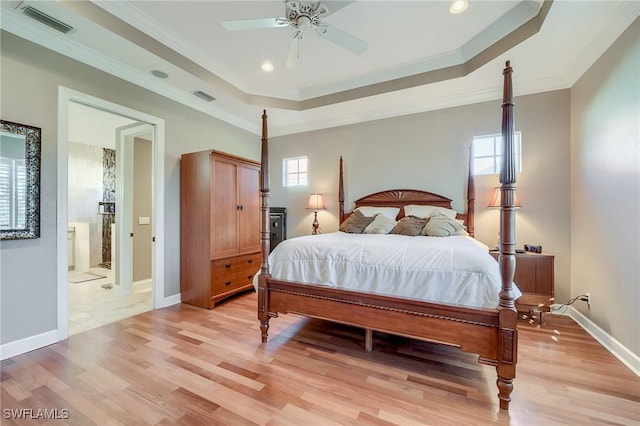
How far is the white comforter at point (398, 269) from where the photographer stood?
172cm

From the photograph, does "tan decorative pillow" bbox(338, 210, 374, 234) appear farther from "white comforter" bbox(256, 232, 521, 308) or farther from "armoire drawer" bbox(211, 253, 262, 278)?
"armoire drawer" bbox(211, 253, 262, 278)

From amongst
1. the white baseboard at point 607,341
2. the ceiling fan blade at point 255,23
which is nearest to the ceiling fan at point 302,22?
the ceiling fan blade at point 255,23

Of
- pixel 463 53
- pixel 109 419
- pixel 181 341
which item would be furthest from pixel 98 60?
pixel 463 53

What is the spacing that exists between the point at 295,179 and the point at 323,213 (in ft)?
3.17

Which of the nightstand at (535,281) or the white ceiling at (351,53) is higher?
the white ceiling at (351,53)

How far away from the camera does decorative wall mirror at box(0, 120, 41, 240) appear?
2090 millimetres

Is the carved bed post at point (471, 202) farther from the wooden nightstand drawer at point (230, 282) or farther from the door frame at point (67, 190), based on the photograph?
the door frame at point (67, 190)

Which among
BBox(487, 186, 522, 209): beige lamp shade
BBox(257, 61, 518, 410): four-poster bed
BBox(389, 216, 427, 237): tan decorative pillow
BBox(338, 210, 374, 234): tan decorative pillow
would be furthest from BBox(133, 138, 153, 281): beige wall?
BBox(487, 186, 522, 209): beige lamp shade

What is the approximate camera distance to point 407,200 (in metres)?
3.93

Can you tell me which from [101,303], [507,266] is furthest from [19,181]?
[507,266]

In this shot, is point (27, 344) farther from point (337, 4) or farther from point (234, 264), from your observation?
point (337, 4)

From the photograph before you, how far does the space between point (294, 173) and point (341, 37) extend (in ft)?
10.1

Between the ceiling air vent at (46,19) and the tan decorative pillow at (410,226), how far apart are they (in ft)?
12.7

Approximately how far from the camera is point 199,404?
160 centimetres
